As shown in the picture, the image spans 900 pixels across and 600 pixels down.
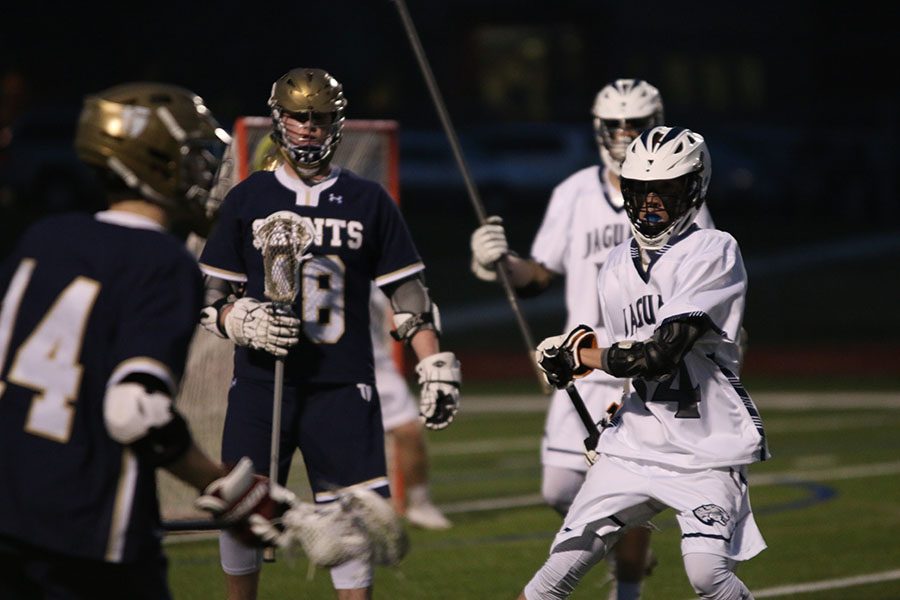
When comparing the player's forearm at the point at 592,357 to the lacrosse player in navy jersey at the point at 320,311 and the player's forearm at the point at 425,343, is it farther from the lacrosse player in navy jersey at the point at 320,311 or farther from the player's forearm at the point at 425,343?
the player's forearm at the point at 425,343

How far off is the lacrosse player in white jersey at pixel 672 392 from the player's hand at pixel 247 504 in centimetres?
156

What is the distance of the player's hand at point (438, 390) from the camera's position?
597 cm

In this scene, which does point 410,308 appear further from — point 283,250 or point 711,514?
point 711,514

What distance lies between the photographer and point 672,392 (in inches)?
224

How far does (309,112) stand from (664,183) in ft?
4.28

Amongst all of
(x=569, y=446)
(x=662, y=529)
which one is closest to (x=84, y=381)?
(x=569, y=446)

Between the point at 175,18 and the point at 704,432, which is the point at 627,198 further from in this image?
the point at 175,18

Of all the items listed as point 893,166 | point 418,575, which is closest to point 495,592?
point 418,575

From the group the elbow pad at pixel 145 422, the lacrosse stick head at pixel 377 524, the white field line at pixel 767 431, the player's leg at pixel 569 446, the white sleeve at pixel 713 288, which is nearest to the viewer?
the elbow pad at pixel 145 422

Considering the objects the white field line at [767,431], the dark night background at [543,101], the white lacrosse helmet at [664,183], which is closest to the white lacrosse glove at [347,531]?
the white lacrosse helmet at [664,183]

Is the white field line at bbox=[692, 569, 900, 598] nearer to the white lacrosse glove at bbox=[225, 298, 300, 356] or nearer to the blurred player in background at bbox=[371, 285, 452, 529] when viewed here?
the blurred player in background at bbox=[371, 285, 452, 529]

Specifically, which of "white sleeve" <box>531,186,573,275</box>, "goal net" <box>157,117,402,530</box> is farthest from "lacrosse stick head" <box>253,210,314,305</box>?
"goal net" <box>157,117,402,530</box>

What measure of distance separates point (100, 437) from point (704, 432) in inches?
87.5

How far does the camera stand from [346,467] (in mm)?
6031
